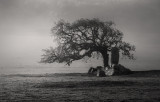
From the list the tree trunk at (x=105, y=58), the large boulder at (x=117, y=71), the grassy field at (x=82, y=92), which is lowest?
the grassy field at (x=82, y=92)

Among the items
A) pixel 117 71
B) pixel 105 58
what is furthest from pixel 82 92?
pixel 105 58

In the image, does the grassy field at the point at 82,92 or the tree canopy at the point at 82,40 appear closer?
the grassy field at the point at 82,92

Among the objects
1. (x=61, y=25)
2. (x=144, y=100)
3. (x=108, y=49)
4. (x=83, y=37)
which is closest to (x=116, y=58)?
(x=108, y=49)

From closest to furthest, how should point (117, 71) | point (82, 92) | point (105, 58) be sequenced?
point (82, 92) → point (117, 71) → point (105, 58)

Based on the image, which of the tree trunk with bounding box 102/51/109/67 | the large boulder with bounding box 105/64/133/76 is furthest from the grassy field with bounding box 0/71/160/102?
the tree trunk with bounding box 102/51/109/67

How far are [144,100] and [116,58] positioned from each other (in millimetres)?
31812

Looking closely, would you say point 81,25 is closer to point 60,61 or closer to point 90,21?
point 90,21

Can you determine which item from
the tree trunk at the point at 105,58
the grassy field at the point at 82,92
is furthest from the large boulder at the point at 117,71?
the grassy field at the point at 82,92

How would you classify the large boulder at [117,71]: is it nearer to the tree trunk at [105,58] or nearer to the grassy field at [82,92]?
the tree trunk at [105,58]

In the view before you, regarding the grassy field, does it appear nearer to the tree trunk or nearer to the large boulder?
the large boulder

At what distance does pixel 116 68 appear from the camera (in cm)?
4403

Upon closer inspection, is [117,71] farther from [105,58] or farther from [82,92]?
[82,92]

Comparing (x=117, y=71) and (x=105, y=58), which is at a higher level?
(x=105, y=58)

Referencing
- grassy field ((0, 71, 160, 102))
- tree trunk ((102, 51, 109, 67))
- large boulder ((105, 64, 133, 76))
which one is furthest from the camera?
tree trunk ((102, 51, 109, 67))
